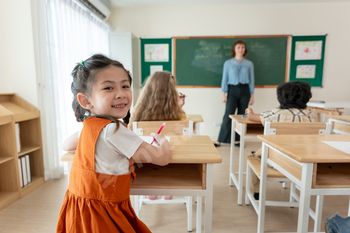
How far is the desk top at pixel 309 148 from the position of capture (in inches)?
33.7

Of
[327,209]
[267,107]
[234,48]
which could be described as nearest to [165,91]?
[327,209]

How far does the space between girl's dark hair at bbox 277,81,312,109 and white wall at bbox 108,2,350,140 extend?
2.57 meters

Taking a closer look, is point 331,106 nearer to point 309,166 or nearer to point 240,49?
point 240,49

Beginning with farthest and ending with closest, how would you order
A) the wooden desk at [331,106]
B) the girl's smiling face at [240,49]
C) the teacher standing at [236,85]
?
the teacher standing at [236,85] < the girl's smiling face at [240,49] < the wooden desk at [331,106]

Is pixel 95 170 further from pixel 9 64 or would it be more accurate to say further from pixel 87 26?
pixel 87 26

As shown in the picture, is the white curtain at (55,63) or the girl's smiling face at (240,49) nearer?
the white curtain at (55,63)

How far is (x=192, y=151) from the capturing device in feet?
3.12

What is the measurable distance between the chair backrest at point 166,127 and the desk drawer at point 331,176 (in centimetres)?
77

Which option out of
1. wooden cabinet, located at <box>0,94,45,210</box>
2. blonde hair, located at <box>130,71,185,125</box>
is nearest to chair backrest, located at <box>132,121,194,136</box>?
blonde hair, located at <box>130,71,185,125</box>

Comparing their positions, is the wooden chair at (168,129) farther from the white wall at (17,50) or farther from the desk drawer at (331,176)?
the white wall at (17,50)

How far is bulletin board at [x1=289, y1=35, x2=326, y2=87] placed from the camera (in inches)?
154

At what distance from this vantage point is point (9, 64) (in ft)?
7.11

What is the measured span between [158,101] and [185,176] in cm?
72

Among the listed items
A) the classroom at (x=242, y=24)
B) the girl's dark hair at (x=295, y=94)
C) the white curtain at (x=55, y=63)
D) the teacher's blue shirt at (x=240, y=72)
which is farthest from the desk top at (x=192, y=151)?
the teacher's blue shirt at (x=240, y=72)
